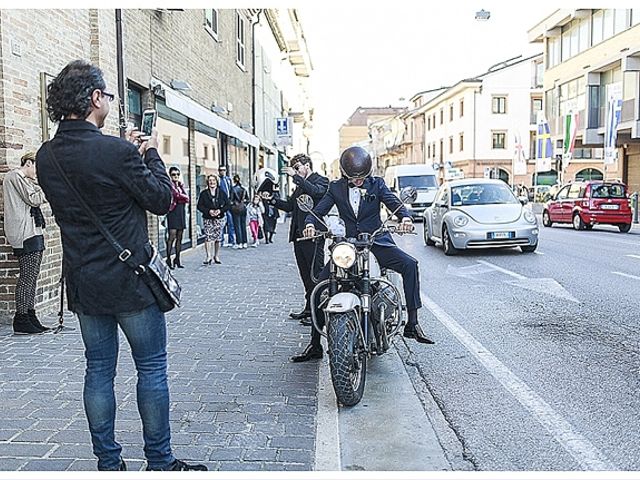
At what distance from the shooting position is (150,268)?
3.47 meters

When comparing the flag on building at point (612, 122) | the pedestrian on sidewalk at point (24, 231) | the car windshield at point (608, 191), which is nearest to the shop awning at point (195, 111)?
Result: the pedestrian on sidewalk at point (24, 231)

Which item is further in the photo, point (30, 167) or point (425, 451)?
point (30, 167)

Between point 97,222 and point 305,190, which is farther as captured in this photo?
point 305,190

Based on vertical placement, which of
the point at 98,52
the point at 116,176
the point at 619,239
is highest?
the point at 98,52

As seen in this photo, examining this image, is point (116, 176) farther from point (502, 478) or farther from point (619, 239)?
point (619, 239)

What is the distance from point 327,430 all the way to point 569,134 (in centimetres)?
3640

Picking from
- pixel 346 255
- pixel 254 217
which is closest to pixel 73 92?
pixel 346 255

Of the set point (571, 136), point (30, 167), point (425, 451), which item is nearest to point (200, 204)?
point (30, 167)

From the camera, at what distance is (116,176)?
3324 millimetres

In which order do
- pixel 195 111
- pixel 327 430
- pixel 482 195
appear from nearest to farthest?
pixel 327 430
pixel 195 111
pixel 482 195

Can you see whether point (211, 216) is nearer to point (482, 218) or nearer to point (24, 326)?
point (482, 218)

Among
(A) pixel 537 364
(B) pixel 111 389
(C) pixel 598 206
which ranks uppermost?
(C) pixel 598 206

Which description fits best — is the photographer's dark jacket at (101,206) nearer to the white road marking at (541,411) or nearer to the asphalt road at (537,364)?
the asphalt road at (537,364)

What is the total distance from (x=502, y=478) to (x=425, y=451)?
54 centimetres
